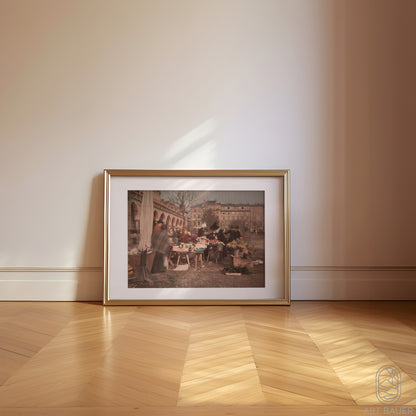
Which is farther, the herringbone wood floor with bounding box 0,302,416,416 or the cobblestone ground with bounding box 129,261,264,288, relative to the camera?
the cobblestone ground with bounding box 129,261,264,288

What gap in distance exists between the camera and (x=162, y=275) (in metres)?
2.84

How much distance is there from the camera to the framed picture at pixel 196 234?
9.23ft

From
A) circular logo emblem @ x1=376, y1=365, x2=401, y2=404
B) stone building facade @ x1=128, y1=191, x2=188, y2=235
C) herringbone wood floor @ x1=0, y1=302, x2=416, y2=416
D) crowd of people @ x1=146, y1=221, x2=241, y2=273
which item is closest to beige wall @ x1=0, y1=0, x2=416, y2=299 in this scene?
stone building facade @ x1=128, y1=191, x2=188, y2=235

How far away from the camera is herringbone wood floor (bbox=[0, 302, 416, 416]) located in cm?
130

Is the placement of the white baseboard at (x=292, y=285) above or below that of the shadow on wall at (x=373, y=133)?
below

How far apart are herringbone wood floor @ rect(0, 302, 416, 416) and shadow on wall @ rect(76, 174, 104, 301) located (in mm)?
239

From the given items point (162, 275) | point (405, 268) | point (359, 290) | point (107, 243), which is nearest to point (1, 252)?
point (107, 243)

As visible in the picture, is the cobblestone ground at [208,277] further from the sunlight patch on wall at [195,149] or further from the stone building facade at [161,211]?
the sunlight patch on wall at [195,149]

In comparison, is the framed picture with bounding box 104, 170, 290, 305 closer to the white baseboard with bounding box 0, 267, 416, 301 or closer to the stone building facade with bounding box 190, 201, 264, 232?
the stone building facade with bounding box 190, 201, 264, 232

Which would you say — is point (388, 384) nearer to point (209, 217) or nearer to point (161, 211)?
point (209, 217)

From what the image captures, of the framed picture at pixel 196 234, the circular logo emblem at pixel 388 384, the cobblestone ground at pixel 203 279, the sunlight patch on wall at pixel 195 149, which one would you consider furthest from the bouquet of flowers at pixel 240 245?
the circular logo emblem at pixel 388 384

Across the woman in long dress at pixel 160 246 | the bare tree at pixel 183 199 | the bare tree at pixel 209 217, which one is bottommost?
the woman in long dress at pixel 160 246

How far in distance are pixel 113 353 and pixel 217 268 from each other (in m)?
1.20

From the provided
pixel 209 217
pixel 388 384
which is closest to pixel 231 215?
pixel 209 217
